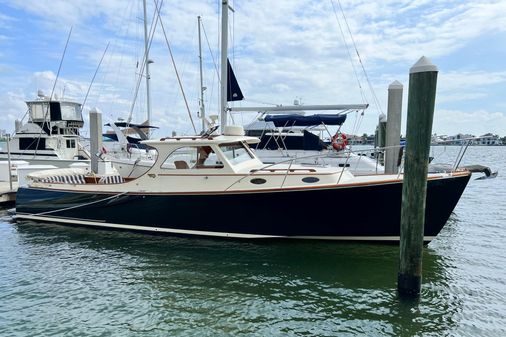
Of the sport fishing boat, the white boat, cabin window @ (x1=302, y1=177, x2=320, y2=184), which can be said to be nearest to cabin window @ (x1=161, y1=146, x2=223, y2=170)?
the sport fishing boat

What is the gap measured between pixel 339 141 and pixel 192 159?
7828mm

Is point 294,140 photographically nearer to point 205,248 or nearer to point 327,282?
point 205,248

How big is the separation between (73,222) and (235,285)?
537 cm

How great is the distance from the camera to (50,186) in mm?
9648

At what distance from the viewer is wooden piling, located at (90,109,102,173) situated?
1205 cm

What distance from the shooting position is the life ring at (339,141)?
47.5 ft

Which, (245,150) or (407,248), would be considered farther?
(245,150)

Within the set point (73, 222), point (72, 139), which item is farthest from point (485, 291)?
point (72, 139)

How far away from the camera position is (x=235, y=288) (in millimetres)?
6051

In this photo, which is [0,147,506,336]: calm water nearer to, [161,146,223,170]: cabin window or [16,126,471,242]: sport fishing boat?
[16,126,471,242]: sport fishing boat

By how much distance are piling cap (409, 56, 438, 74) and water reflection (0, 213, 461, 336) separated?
3302mm

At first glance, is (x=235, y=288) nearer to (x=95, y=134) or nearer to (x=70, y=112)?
(x=95, y=134)

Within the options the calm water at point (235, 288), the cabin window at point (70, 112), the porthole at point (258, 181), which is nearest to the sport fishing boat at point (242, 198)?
the porthole at point (258, 181)

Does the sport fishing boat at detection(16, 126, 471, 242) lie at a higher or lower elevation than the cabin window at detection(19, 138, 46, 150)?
lower
